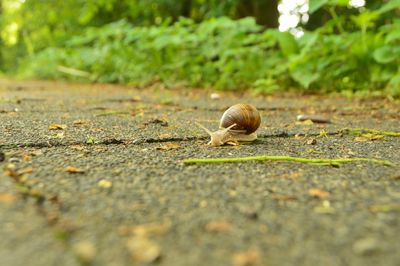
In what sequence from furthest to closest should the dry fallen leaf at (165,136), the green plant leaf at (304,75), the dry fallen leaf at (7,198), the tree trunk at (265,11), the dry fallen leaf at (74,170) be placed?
the tree trunk at (265,11) → the green plant leaf at (304,75) → the dry fallen leaf at (165,136) → the dry fallen leaf at (74,170) → the dry fallen leaf at (7,198)

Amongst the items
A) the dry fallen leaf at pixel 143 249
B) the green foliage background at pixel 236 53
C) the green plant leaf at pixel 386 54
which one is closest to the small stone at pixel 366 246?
the dry fallen leaf at pixel 143 249

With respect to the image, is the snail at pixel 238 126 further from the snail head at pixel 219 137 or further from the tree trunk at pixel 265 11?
the tree trunk at pixel 265 11

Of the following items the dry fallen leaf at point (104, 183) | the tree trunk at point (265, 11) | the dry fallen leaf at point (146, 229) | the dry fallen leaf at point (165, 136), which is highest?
the tree trunk at point (265, 11)

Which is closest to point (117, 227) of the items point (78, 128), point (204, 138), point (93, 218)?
point (93, 218)

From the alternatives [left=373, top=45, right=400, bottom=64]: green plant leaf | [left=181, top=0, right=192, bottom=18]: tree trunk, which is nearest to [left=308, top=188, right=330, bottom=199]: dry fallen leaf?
[left=373, top=45, right=400, bottom=64]: green plant leaf

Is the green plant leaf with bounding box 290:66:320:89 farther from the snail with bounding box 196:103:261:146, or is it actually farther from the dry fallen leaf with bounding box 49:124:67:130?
the dry fallen leaf with bounding box 49:124:67:130

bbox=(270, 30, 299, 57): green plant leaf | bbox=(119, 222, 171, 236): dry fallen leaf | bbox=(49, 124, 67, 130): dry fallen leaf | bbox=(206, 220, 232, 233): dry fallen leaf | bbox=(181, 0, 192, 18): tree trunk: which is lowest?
bbox=(206, 220, 232, 233): dry fallen leaf

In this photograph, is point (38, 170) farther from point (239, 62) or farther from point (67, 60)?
point (67, 60)
